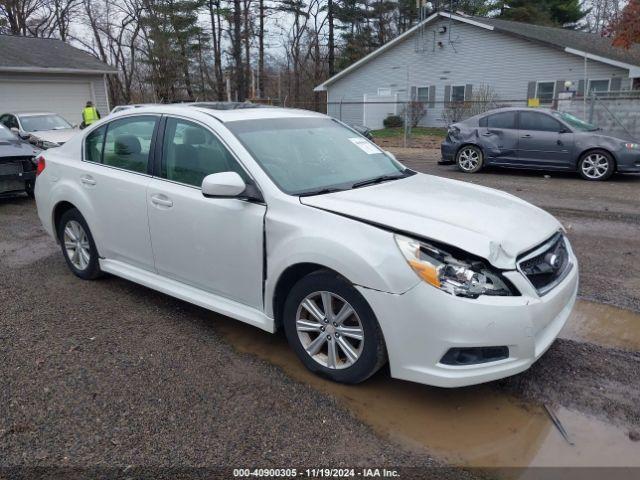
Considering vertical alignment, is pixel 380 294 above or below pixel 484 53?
below

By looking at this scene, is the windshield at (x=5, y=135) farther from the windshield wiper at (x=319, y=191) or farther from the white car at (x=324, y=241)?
the windshield wiper at (x=319, y=191)

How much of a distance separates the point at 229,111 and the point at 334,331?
1975mm

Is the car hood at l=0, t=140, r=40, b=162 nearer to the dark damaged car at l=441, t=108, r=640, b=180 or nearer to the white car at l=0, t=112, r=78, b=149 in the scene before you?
the white car at l=0, t=112, r=78, b=149

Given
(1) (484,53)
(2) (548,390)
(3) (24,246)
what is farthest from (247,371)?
(1) (484,53)

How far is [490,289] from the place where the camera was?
2865 millimetres

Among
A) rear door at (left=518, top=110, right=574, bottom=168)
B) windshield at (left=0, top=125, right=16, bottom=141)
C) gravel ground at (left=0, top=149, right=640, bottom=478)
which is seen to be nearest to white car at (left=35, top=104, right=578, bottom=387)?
gravel ground at (left=0, top=149, right=640, bottom=478)

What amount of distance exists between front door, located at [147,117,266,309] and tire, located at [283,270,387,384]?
35 centimetres

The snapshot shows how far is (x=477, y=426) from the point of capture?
2.98m

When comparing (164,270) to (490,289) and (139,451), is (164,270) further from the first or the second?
(490,289)

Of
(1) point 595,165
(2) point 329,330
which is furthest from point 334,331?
(1) point 595,165

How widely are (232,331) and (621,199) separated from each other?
7922mm

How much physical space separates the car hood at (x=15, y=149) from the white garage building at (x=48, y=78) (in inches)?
513

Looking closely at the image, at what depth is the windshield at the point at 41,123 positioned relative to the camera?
14016 mm

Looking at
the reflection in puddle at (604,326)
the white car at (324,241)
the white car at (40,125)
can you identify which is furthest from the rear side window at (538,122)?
the white car at (40,125)
